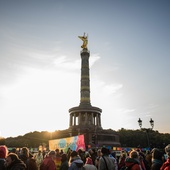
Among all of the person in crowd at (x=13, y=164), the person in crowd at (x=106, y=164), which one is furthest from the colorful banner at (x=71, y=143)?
the person in crowd at (x=13, y=164)

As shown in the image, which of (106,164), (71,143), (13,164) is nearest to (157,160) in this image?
(106,164)

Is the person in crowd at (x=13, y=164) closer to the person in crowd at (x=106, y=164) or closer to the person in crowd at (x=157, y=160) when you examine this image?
the person in crowd at (x=106, y=164)

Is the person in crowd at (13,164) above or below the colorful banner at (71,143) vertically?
above

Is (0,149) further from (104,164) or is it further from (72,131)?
(72,131)

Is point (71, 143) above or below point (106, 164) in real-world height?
below

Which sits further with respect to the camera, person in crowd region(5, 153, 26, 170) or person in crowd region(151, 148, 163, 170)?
person in crowd region(151, 148, 163, 170)

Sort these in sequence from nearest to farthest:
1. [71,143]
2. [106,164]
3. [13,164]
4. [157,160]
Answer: [13,164], [157,160], [106,164], [71,143]

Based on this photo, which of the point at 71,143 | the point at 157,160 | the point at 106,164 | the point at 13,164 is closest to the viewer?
the point at 13,164

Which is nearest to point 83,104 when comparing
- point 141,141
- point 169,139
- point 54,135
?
point 54,135

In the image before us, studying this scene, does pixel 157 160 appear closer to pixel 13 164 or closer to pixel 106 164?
pixel 106 164

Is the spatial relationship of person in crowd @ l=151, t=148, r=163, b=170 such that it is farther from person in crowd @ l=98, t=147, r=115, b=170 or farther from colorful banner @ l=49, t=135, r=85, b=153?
colorful banner @ l=49, t=135, r=85, b=153

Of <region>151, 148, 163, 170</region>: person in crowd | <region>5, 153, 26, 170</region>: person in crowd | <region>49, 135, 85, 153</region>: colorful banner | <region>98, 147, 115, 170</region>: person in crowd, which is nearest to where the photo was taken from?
<region>5, 153, 26, 170</region>: person in crowd

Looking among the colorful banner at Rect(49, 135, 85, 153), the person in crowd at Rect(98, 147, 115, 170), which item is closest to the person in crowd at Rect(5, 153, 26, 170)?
the person in crowd at Rect(98, 147, 115, 170)

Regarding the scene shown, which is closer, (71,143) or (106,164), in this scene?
(106,164)
